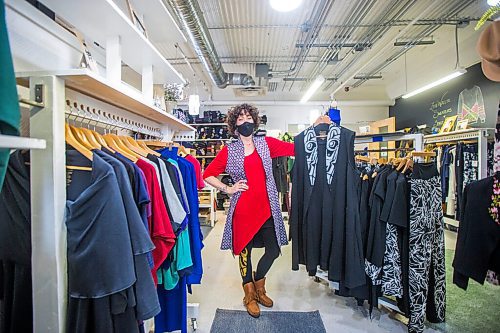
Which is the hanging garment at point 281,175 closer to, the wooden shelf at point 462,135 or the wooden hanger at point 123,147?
the wooden hanger at point 123,147

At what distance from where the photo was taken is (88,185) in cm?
116

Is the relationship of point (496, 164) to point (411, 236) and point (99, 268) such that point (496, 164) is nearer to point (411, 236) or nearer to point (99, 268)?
point (411, 236)

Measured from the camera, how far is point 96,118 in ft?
5.14

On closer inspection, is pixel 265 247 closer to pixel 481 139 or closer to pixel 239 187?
pixel 239 187

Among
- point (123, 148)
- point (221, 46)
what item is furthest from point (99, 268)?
point (221, 46)

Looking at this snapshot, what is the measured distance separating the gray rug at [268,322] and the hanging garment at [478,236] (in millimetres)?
1095

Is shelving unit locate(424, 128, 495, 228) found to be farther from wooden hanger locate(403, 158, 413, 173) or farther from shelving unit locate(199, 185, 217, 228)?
shelving unit locate(199, 185, 217, 228)

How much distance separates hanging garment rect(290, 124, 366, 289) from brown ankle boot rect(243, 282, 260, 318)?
21.6 inches

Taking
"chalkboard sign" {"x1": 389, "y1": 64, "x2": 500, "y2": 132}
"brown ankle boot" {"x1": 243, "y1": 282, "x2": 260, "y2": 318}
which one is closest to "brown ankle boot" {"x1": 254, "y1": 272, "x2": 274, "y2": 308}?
"brown ankle boot" {"x1": 243, "y1": 282, "x2": 260, "y2": 318}

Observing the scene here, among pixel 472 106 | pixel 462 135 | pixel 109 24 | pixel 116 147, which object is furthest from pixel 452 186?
pixel 109 24

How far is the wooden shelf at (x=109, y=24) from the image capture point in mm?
1420

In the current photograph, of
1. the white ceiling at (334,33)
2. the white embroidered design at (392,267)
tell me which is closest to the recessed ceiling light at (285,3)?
the white ceiling at (334,33)

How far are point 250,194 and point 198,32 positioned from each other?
268 cm

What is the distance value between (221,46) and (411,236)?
16.2 ft
